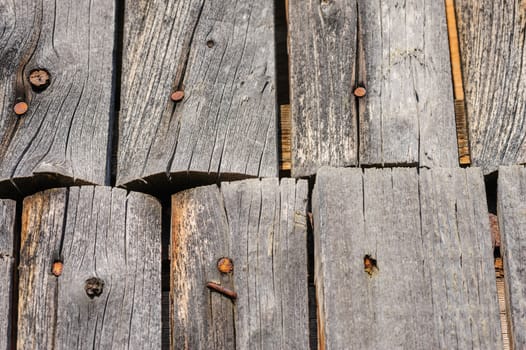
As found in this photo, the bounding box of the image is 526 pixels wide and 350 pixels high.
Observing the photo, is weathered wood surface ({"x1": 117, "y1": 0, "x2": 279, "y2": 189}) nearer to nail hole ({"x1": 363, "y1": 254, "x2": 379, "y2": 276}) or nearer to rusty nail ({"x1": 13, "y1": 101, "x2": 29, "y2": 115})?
rusty nail ({"x1": 13, "y1": 101, "x2": 29, "y2": 115})

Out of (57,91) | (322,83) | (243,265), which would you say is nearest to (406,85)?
(322,83)

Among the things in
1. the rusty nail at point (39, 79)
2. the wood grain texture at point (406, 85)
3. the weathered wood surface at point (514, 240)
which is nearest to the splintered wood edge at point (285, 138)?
the wood grain texture at point (406, 85)

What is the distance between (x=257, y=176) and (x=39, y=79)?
2.69ft

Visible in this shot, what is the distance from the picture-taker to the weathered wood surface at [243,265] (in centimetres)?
277

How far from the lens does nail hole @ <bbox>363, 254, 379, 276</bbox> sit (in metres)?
2.74

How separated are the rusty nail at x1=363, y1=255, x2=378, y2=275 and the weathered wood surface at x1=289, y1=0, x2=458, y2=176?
332mm

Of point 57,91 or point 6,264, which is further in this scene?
point 57,91

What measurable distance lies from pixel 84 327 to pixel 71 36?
1028 mm

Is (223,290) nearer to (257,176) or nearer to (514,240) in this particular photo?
(257,176)

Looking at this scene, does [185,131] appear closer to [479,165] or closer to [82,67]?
[82,67]

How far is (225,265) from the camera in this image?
9.30 feet

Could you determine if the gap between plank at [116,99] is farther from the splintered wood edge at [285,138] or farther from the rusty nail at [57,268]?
the splintered wood edge at [285,138]

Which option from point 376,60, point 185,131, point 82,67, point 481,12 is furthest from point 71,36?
point 481,12

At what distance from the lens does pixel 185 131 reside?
3.01 m
